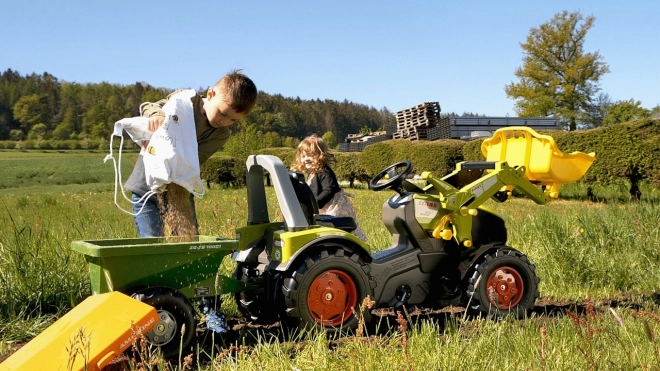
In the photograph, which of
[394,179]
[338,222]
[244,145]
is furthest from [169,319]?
[244,145]

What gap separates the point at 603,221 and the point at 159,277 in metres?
5.12

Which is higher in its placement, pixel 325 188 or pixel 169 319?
pixel 325 188

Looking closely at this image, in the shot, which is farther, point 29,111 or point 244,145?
point 29,111

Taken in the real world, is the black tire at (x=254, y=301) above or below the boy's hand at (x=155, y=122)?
below

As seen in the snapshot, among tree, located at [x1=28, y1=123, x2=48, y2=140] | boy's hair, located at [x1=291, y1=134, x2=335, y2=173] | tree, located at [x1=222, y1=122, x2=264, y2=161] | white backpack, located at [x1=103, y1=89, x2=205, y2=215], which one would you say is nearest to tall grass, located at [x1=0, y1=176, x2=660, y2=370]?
white backpack, located at [x1=103, y1=89, x2=205, y2=215]

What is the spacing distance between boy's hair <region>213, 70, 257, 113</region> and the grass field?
148 cm

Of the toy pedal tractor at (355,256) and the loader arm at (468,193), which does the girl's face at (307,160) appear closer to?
the toy pedal tractor at (355,256)

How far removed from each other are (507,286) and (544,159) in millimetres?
1009

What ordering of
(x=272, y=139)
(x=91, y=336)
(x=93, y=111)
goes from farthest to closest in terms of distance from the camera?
1. (x=93, y=111)
2. (x=272, y=139)
3. (x=91, y=336)

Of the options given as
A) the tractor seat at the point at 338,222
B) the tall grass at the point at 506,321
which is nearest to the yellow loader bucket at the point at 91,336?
the tall grass at the point at 506,321

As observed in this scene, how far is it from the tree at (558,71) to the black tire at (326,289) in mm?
35951

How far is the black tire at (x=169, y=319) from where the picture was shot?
364 centimetres

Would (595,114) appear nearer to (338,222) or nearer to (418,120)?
(418,120)

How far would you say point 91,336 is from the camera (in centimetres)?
325
